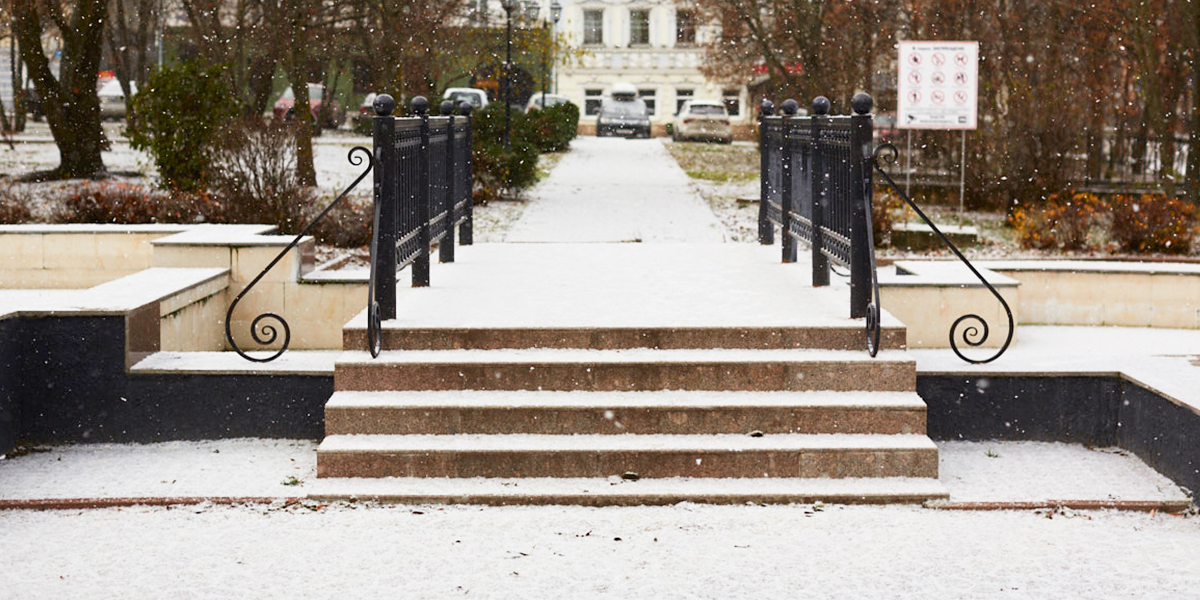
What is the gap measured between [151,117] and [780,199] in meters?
12.0

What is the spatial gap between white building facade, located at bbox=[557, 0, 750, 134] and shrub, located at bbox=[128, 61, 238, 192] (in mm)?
53153

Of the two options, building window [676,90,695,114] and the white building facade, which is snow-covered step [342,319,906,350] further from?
building window [676,90,695,114]

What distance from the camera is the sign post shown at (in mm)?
20203

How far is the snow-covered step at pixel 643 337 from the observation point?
26.8 ft

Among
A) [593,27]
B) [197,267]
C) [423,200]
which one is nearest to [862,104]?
[423,200]

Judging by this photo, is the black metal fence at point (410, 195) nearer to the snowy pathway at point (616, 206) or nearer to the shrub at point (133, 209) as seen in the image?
the shrub at point (133, 209)

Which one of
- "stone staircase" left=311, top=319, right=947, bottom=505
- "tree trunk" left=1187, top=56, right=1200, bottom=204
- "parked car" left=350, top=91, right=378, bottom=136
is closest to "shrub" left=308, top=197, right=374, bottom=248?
"stone staircase" left=311, top=319, right=947, bottom=505

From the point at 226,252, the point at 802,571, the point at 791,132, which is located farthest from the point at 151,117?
the point at 802,571

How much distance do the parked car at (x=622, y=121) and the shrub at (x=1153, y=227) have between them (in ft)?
126

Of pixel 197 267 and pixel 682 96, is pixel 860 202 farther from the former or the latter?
pixel 682 96

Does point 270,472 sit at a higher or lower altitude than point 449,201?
lower

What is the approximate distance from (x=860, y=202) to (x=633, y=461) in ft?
6.72

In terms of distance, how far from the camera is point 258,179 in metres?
16.1

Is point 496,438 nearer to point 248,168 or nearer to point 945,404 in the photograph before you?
point 945,404
